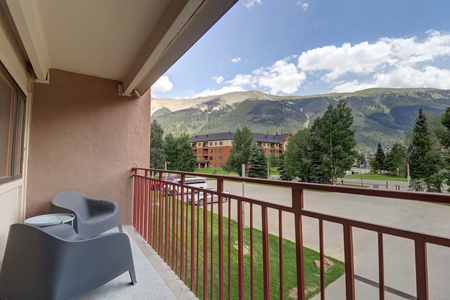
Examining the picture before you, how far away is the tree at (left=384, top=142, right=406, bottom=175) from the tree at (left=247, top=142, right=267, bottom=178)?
1220 centimetres

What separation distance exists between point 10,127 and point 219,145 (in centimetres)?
2843

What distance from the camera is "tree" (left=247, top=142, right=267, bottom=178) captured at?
2445 centimetres

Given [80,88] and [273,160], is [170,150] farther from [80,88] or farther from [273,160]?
[80,88]

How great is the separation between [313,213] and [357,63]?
141 ft

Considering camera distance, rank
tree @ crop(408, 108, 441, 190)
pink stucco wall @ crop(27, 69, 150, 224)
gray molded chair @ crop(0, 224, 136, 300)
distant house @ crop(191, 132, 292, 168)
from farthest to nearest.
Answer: distant house @ crop(191, 132, 292, 168) → tree @ crop(408, 108, 441, 190) → pink stucco wall @ crop(27, 69, 150, 224) → gray molded chair @ crop(0, 224, 136, 300)

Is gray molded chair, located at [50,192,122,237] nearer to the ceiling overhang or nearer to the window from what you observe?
the window

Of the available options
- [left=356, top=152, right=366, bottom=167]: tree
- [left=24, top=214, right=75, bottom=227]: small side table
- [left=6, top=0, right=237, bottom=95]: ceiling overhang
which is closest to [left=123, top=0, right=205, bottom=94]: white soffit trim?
[left=6, top=0, right=237, bottom=95]: ceiling overhang

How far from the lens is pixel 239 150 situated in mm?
26297

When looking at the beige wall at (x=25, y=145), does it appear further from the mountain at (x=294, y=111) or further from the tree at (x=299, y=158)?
the tree at (x=299, y=158)

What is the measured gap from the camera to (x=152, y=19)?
6.05ft

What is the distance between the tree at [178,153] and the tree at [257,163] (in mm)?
6395

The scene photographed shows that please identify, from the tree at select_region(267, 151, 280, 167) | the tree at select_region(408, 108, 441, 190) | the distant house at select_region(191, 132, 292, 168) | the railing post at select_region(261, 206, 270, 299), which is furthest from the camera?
the distant house at select_region(191, 132, 292, 168)

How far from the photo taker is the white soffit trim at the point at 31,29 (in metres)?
1.43

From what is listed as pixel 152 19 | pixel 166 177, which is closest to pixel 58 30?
pixel 152 19
